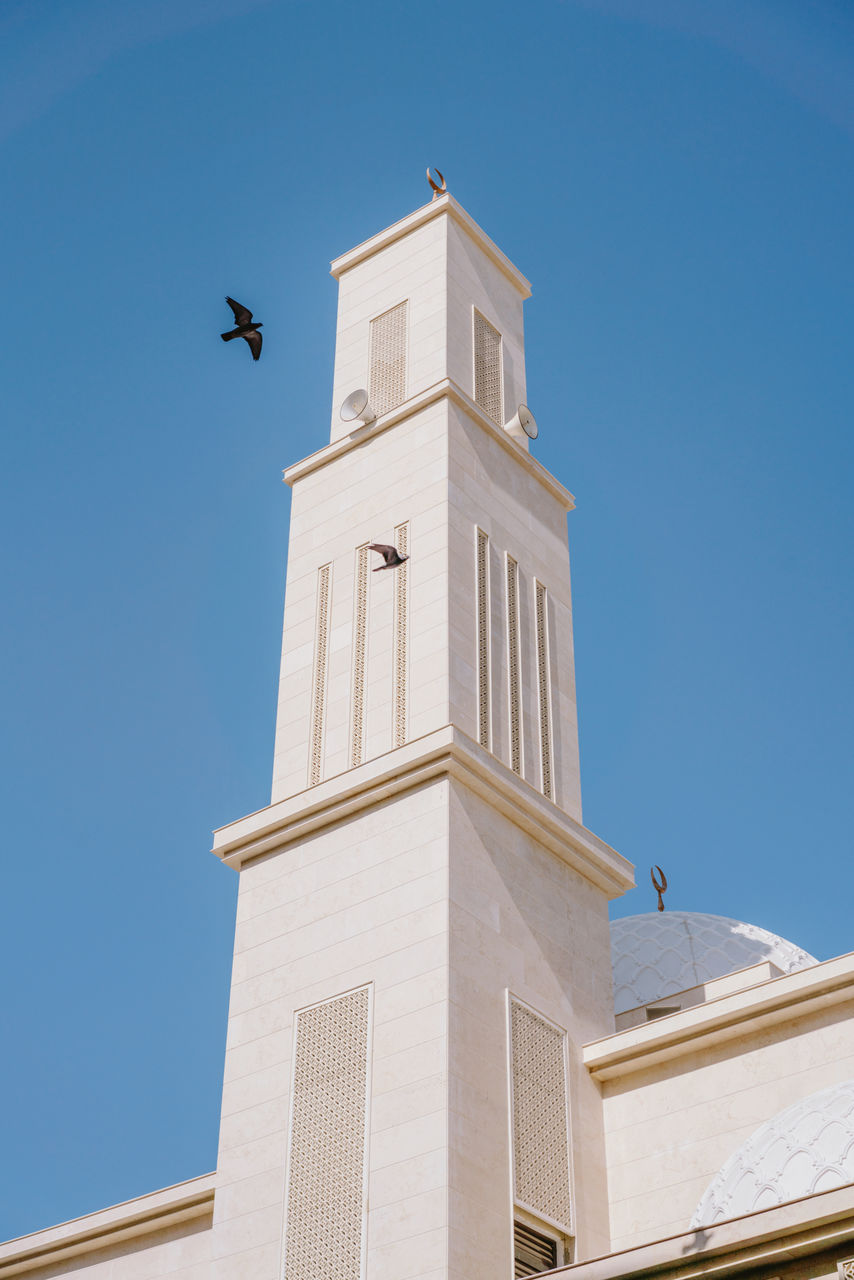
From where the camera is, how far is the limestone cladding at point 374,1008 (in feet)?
42.8

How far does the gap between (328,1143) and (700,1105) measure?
331 cm

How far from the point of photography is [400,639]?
16781 millimetres

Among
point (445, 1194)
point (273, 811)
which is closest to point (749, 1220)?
point (445, 1194)

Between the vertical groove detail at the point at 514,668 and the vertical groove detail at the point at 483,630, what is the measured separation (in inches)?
14.7

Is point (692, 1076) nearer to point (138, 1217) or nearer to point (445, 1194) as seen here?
point (445, 1194)

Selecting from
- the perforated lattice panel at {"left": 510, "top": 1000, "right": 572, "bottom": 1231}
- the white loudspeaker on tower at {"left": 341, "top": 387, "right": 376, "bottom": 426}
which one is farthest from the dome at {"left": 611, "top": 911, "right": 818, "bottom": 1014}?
the white loudspeaker on tower at {"left": 341, "top": 387, "right": 376, "bottom": 426}

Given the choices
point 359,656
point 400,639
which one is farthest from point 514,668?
point 359,656

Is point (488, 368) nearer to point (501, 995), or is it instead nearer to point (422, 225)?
point (422, 225)

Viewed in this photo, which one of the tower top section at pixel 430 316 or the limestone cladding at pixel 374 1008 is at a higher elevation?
the tower top section at pixel 430 316

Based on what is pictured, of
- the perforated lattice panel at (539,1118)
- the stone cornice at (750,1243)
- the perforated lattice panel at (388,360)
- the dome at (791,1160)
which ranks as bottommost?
the stone cornice at (750,1243)

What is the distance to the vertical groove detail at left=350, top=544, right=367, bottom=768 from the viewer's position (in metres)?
16.5

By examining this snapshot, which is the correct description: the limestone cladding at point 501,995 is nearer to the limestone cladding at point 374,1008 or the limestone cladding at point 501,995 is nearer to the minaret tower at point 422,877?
the minaret tower at point 422,877

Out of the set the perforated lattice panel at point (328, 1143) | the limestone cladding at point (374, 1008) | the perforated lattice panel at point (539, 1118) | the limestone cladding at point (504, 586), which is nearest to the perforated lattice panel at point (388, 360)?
the limestone cladding at point (504, 586)

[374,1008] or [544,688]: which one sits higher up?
[544,688]
